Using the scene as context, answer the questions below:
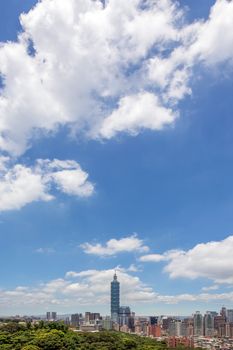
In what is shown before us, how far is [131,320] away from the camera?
166750mm

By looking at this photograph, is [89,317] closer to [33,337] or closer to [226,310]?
[226,310]

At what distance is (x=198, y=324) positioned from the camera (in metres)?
146

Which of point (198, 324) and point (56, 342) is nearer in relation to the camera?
point (56, 342)

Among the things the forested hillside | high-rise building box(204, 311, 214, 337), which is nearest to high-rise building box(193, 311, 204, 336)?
high-rise building box(204, 311, 214, 337)

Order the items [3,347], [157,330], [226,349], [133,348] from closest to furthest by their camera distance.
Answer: [3,347] → [133,348] → [226,349] → [157,330]

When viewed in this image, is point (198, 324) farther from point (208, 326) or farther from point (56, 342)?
point (56, 342)

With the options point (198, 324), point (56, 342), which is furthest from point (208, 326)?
point (56, 342)

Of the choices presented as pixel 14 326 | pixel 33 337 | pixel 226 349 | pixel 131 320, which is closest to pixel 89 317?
pixel 131 320

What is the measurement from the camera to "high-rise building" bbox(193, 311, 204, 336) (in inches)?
5675

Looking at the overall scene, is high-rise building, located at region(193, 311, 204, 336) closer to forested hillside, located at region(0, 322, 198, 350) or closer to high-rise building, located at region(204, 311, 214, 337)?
high-rise building, located at region(204, 311, 214, 337)

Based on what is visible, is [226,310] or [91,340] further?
[226,310]

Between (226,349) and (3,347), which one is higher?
(3,347)

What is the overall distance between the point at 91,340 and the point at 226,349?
183ft

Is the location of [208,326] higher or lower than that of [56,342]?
lower
